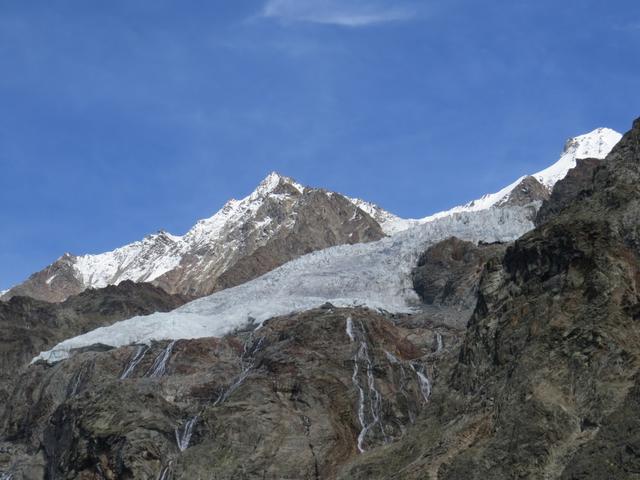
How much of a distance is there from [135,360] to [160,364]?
11.8ft

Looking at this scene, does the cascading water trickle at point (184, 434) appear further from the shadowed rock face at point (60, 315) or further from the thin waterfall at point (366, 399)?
the shadowed rock face at point (60, 315)

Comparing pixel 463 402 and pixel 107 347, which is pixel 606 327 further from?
pixel 107 347

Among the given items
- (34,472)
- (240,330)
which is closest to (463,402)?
(34,472)

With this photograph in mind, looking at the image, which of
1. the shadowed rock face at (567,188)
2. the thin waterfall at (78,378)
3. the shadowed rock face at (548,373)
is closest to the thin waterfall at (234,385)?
the thin waterfall at (78,378)

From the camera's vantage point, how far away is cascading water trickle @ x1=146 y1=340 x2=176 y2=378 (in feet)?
279

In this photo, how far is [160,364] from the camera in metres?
86.2

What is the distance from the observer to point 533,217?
473ft

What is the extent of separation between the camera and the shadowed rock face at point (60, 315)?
122 metres

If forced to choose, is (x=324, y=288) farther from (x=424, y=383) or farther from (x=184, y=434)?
(x=184, y=434)

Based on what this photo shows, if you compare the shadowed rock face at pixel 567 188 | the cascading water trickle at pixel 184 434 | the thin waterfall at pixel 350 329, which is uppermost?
the shadowed rock face at pixel 567 188

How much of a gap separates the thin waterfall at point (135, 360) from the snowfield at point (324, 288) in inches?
167

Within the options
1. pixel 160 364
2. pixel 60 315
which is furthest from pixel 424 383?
pixel 60 315

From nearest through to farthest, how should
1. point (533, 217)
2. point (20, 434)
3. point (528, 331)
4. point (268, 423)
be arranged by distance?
point (528, 331) → point (268, 423) → point (20, 434) → point (533, 217)

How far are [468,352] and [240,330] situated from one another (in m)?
61.0
